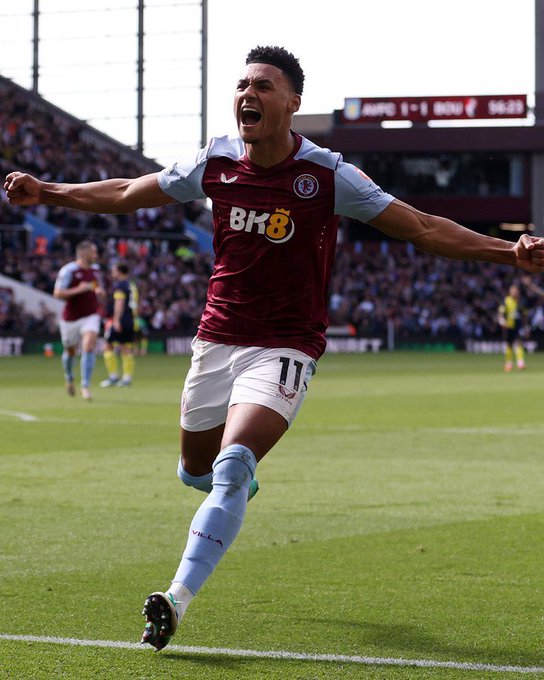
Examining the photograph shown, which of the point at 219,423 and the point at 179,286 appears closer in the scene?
the point at 219,423

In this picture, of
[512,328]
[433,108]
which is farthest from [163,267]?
[512,328]

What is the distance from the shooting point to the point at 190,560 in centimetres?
548

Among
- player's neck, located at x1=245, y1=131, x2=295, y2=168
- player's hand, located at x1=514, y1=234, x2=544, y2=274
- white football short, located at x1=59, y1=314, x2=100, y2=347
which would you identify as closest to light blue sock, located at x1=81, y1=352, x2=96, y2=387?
white football short, located at x1=59, y1=314, x2=100, y2=347

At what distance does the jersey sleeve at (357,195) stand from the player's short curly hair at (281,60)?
485mm

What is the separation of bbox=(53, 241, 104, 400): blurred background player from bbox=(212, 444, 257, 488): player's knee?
51.4 feet

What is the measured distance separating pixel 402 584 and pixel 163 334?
42801 millimetres

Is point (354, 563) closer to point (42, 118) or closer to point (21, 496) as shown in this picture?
point (21, 496)

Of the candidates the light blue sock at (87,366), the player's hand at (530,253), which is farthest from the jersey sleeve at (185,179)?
the light blue sock at (87,366)

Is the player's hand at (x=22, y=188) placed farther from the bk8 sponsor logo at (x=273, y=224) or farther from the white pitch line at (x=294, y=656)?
the white pitch line at (x=294, y=656)

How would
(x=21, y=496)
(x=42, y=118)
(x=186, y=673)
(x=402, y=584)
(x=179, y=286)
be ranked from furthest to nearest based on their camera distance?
(x=42, y=118) < (x=179, y=286) < (x=21, y=496) < (x=402, y=584) < (x=186, y=673)

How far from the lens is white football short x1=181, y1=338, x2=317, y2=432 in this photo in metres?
6.13

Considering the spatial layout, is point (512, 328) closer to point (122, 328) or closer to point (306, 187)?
point (122, 328)

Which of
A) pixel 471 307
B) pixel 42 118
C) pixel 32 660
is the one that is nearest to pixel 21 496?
→ pixel 32 660

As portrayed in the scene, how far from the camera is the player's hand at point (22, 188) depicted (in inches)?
259
